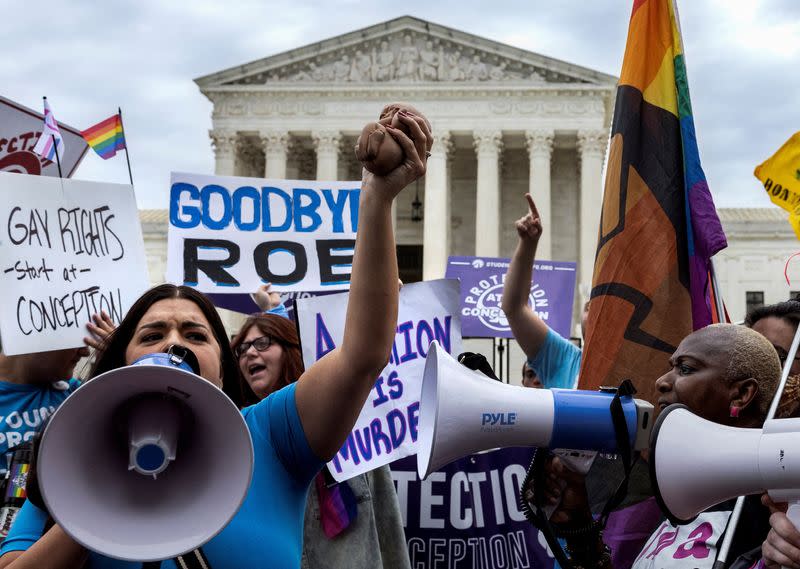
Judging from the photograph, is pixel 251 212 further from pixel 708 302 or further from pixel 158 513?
pixel 158 513

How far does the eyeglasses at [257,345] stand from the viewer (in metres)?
4.25

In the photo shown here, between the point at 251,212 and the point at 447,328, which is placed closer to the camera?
the point at 447,328

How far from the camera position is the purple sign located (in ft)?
14.6

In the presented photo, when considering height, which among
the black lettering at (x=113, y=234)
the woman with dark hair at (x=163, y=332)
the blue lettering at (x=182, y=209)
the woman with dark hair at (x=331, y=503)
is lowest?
the woman with dark hair at (x=331, y=503)

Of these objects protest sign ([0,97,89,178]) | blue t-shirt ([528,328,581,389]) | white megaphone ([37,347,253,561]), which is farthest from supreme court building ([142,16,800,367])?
white megaphone ([37,347,253,561])

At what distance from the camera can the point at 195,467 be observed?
2041mm

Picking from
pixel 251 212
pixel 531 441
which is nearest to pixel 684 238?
pixel 531 441

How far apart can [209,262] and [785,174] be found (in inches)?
162

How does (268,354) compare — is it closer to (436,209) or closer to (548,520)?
(548,520)

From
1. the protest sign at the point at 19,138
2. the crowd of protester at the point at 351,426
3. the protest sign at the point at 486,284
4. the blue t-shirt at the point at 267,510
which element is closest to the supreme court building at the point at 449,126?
the protest sign at the point at 486,284

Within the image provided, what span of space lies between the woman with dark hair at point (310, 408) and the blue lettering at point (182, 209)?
13.8 ft

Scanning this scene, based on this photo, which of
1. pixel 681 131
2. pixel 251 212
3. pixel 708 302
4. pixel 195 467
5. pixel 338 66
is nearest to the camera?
pixel 195 467

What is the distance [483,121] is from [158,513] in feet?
134

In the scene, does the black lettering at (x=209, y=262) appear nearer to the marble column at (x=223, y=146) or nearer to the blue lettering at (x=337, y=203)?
the blue lettering at (x=337, y=203)
